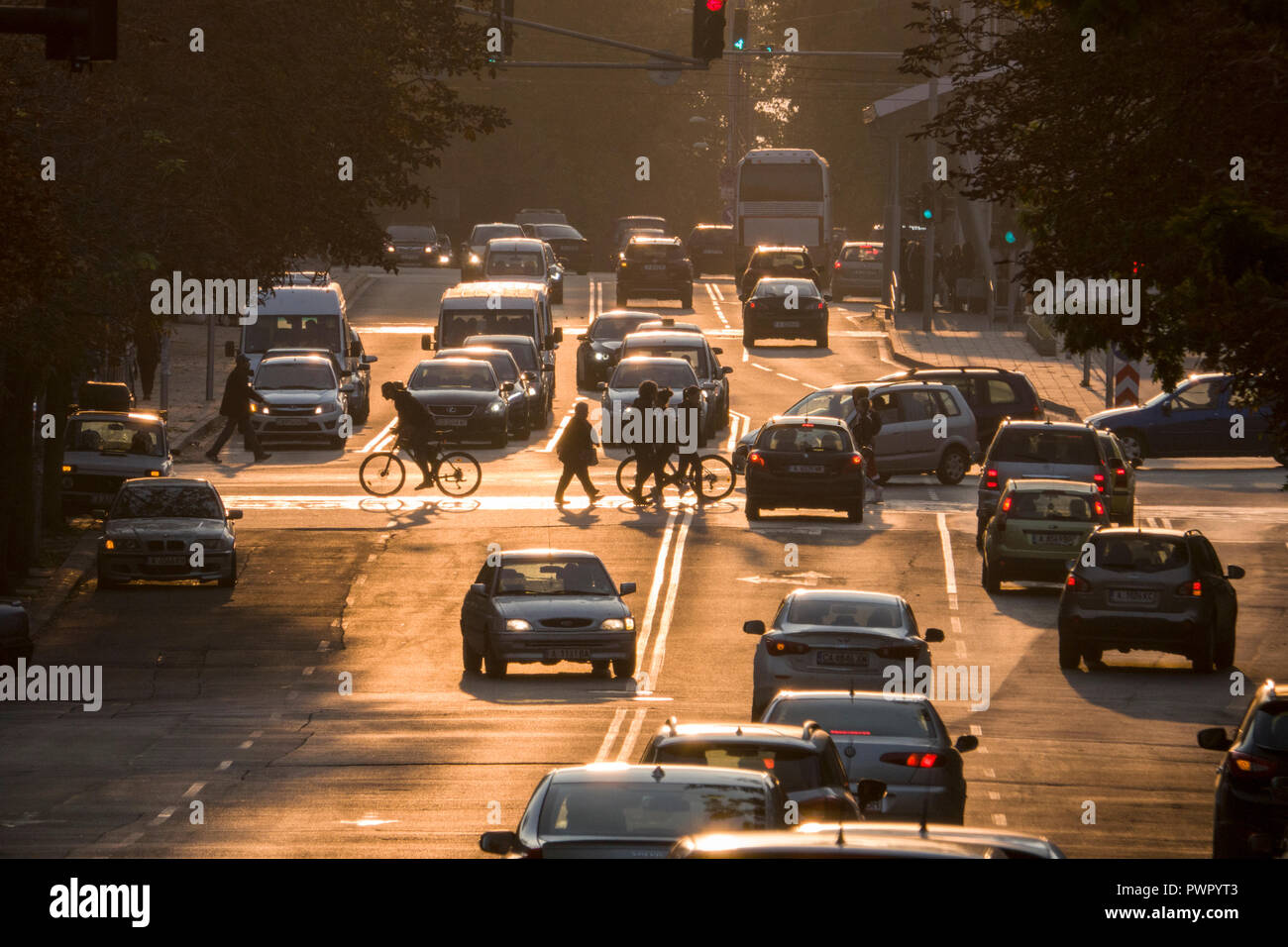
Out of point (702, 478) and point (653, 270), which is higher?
point (653, 270)

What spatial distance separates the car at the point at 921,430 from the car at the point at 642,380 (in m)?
2.93

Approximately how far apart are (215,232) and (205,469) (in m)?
9.51

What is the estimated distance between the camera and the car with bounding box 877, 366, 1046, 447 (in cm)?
4206

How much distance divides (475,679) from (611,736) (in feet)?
16.0

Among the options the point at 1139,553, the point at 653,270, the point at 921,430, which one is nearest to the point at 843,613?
the point at 1139,553

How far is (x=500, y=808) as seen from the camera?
56.3 feet

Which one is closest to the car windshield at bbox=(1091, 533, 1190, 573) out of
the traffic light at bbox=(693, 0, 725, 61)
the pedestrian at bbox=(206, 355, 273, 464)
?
the traffic light at bbox=(693, 0, 725, 61)

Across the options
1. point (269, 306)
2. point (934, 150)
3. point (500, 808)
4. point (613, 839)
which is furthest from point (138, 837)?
point (934, 150)

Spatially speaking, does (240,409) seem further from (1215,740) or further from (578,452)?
(1215,740)

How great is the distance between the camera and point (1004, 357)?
183 ft

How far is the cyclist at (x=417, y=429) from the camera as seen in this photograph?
1454 inches

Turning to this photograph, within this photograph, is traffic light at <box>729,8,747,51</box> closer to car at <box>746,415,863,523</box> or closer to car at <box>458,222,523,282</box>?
car at <box>746,415,863,523</box>
